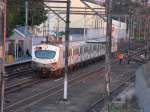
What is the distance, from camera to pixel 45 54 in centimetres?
4250

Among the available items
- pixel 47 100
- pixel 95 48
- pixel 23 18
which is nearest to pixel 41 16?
pixel 23 18

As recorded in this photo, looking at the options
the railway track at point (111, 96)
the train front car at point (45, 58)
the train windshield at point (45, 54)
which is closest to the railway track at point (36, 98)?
the train front car at point (45, 58)

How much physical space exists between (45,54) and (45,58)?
321mm

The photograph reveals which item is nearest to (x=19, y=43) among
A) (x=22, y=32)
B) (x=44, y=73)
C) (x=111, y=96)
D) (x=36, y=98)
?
(x=22, y=32)

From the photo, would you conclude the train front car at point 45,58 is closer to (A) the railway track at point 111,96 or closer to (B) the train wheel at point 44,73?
(B) the train wheel at point 44,73

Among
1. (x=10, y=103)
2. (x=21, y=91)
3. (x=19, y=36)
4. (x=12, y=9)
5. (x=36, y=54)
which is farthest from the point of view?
(x=19, y=36)

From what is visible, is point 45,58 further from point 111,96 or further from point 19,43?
point 19,43

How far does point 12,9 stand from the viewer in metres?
48.0

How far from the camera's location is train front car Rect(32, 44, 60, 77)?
4234 centimetres

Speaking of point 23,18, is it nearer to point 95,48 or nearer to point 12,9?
point 95,48

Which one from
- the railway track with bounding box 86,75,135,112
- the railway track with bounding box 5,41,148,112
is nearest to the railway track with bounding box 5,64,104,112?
the railway track with bounding box 5,41,148,112

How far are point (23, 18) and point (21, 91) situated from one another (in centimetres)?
2964

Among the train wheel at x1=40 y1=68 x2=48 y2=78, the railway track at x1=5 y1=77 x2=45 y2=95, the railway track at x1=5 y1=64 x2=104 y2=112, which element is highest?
the train wheel at x1=40 y1=68 x2=48 y2=78

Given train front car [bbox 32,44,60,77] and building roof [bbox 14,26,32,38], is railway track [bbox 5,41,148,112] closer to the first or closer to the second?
train front car [bbox 32,44,60,77]
